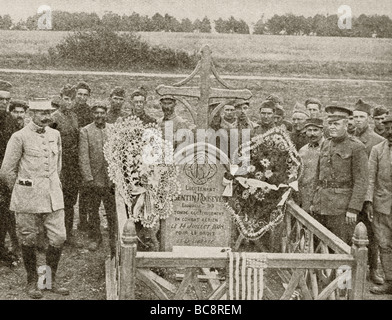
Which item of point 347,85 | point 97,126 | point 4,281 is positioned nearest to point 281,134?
point 347,85

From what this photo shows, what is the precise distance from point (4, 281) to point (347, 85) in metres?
4.29

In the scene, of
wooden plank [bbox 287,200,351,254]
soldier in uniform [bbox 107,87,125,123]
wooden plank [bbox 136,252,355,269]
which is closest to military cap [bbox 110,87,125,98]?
soldier in uniform [bbox 107,87,125,123]

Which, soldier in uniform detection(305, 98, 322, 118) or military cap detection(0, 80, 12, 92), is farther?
soldier in uniform detection(305, 98, 322, 118)

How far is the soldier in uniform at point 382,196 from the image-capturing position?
4.93 m

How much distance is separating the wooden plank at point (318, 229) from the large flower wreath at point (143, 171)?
124 centimetres

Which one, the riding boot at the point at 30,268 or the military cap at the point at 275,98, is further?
the military cap at the point at 275,98

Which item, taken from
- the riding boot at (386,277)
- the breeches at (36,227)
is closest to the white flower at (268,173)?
the riding boot at (386,277)

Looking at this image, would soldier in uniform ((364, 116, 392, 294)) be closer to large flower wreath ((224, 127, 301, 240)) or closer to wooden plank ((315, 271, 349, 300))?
large flower wreath ((224, 127, 301, 240))

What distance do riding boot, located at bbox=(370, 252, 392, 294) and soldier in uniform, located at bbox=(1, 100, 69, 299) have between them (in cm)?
292

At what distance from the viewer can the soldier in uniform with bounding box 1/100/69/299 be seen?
459 centimetres

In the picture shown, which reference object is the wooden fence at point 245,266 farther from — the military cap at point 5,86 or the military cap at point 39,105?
the military cap at point 5,86

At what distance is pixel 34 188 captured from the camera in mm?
4617

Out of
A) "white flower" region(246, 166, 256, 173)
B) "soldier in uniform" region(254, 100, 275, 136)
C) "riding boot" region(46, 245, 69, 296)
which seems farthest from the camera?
"soldier in uniform" region(254, 100, 275, 136)

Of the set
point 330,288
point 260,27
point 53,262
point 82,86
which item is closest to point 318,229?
point 330,288
